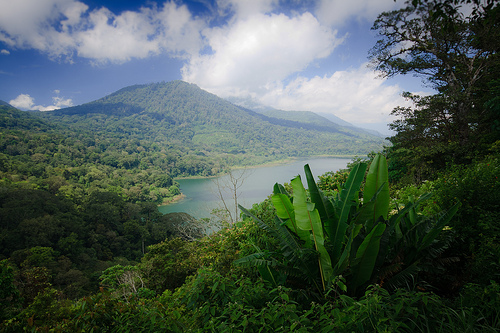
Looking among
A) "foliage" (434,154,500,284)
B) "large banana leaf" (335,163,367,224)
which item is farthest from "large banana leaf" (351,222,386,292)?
"foliage" (434,154,500,284)

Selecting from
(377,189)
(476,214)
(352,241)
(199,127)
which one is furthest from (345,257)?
(199,127)

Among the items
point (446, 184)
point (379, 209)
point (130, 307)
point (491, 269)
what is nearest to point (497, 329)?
point (491, 269)

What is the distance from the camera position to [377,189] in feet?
6.27

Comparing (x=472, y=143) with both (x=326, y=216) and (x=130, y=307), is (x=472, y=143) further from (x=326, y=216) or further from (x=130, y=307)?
(x=130, y=307)

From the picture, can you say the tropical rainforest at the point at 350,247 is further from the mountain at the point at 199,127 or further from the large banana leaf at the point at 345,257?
the mountain at the point at 199,127

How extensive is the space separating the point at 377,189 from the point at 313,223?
0.66 m

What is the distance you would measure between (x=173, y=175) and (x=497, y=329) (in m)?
59.1

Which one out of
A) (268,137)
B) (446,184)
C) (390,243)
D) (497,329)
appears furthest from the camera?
(268,137)

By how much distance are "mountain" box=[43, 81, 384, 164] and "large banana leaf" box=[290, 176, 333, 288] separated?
57.0 meters

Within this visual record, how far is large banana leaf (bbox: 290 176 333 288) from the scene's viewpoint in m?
1.66

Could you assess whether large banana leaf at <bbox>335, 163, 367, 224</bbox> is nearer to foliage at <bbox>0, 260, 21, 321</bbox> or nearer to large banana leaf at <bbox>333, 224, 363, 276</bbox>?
large banana leaf at <bbox>333, 224, 363, 276</bbox>

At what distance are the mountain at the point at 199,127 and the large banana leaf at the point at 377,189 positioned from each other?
187 ft

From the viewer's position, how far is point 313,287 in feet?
6.10

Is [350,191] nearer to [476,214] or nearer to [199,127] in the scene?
[476,214]
